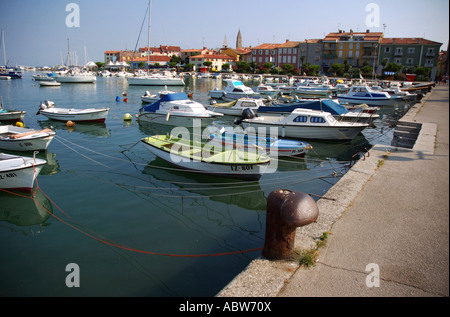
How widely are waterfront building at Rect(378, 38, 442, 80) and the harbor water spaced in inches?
3647

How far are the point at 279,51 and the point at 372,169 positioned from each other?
112380mm

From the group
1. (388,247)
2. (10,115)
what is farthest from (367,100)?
(10,115)

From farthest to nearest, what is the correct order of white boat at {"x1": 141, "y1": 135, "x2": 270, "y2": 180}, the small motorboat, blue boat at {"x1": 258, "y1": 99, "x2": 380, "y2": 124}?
blue boat at {"x1": 258, "y1": 99, "x2": 380, "y2": 124} < the small motorboat < white boat at {"x1": 141, "y1": 135, "x2": 270, "y2": 180}

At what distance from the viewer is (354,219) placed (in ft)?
23.4

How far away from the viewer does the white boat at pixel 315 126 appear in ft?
66.1

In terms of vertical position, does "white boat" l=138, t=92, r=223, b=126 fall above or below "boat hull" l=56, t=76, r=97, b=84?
below

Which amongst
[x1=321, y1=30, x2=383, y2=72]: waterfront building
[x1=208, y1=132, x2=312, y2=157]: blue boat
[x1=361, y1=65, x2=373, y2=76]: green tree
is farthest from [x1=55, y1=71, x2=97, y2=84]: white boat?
[x1=321, y1=30, x2=383, y2=72]: waterfront building

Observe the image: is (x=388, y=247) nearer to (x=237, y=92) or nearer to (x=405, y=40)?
(x=237, y=92)

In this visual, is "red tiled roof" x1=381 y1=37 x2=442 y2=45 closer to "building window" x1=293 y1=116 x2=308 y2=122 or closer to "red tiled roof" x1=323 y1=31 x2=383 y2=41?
"red tiled roof" x1=323 y1=31 x2=383 y2=41

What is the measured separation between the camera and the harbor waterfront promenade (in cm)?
482

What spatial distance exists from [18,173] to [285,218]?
10704 millimetres

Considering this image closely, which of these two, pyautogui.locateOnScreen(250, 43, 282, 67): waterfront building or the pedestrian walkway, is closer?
the pedestrian walkway

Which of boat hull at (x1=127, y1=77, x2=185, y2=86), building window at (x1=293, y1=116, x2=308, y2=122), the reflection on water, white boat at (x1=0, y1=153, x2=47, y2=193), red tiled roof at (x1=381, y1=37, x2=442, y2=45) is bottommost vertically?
the reflection on water
